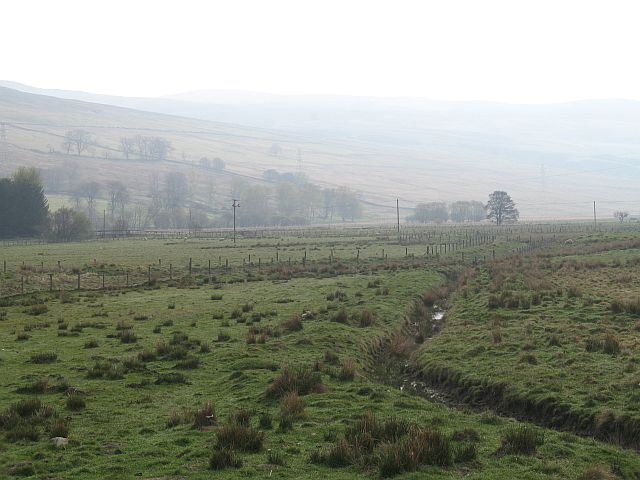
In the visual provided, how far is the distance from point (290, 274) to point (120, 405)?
34250 mm

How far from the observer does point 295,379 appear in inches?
722

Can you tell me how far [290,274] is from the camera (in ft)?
167

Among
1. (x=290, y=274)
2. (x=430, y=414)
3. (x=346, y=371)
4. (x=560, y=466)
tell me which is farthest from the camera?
(x=290, y=274)

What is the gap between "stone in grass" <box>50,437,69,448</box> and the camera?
44.0 feet

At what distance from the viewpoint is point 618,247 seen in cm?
6475

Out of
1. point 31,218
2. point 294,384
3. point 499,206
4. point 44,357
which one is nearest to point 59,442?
point 294,384

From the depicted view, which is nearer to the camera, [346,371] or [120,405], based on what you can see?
[120,405]

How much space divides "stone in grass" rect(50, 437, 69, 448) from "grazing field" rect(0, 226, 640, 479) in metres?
0.17

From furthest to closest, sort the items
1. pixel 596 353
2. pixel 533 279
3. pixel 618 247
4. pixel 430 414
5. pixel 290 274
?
pixel 618 247 → pixel 290 274 → pixel 533 279 → pixel 596 353 → pixel 430 414

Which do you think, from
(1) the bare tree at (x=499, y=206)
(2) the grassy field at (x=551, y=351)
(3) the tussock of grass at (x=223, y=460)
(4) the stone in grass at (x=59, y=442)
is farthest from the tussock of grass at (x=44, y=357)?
(1) the bare tree at (x=499, y=206)

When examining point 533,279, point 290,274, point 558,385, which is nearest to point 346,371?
point 558,385

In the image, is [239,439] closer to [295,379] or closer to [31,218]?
[295,379]

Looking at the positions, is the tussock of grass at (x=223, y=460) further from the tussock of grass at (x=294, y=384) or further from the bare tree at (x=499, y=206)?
the bare tree at (x=499, y=206)

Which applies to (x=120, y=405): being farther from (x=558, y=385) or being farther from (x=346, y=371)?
(x=558, y=385)
